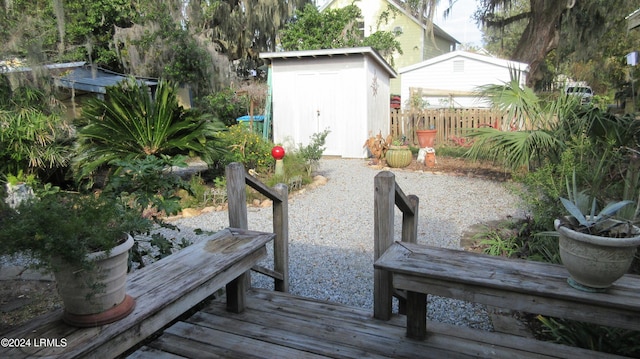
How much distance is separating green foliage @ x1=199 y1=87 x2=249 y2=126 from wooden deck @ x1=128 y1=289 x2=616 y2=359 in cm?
1195

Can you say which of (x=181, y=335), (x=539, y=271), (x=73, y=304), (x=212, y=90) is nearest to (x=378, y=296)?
(x=539, y=271)

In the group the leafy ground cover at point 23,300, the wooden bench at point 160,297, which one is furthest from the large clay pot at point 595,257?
the leafy ground cover at point 23,300

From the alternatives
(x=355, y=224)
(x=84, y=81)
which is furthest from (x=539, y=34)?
(x=84, y=81)

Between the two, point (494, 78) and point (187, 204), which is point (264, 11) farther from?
point (187, 204)

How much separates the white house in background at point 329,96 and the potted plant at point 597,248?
358 inches

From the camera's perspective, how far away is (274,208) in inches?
120

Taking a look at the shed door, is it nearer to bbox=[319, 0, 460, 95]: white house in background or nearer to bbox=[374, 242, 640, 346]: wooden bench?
bbox=[374, 242, 640, 346]: wooden bench

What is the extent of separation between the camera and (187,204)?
6.30 meters

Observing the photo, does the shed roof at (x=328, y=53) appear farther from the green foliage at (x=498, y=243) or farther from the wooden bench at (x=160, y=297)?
the wooden bench at (x=160, y=297)

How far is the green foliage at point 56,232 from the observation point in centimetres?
146

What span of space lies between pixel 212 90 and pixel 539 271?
14.0 metres

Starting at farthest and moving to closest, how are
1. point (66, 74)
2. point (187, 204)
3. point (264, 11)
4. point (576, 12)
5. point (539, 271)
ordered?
point (264, 11), point (576, 12), point (66, 74), point (187, 204), point (539, 271)

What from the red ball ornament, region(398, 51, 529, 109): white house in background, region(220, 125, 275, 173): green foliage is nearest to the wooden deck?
the red ball ornament

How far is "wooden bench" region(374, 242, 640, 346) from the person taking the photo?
1.79 metres
